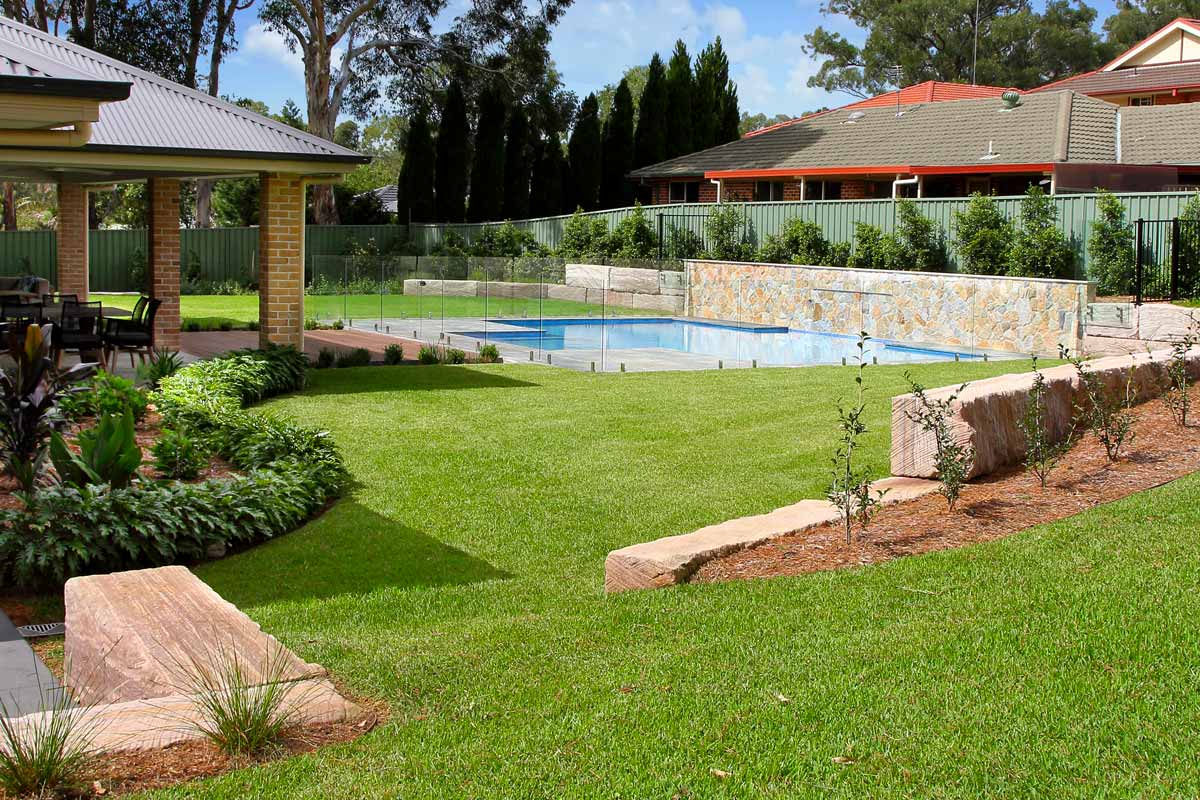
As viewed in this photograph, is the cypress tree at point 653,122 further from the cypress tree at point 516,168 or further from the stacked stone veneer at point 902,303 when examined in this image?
the stacked stone veneer at point 902,303

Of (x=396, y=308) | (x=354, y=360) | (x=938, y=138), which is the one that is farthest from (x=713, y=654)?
(x=938, y=138)

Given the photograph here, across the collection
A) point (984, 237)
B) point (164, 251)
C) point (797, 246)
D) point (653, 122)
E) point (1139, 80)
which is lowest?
point (164, 251)

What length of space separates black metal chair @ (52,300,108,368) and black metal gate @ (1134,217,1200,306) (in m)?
15.5

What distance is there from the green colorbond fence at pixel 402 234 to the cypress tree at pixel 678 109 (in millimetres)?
10063

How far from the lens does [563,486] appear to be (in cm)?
998

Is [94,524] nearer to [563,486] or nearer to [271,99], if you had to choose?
[563,486]

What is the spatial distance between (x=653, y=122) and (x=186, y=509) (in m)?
41.2

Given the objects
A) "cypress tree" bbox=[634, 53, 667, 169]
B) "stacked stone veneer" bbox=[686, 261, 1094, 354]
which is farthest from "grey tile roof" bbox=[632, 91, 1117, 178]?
"stacked stone veneer" bbox=[686, 261, 1094, 354]

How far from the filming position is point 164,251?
1917 centimetres

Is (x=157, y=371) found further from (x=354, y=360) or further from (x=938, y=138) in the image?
(x=938, y=138)

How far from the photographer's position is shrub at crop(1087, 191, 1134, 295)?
73.3 ft

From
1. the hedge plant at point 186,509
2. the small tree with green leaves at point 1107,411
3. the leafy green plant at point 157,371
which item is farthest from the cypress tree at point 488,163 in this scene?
the small tree with green leaves at point 1107,411

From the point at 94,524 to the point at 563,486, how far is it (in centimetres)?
367

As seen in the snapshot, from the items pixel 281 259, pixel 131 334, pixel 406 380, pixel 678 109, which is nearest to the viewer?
pixel 131 334
